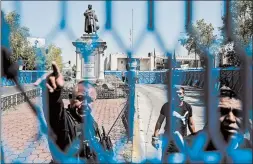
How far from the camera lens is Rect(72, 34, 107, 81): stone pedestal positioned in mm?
778

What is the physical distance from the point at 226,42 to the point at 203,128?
0.22m

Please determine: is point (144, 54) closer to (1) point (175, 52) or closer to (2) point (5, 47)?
(1) point (175, 52)

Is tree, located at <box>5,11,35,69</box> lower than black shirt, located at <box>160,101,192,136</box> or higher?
higher

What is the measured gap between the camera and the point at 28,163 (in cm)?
86

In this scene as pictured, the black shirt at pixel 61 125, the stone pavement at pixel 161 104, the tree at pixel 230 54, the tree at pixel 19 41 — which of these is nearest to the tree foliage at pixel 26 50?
the tree at pixel 19 41

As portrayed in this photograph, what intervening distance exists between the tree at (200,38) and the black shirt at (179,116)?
153 mm

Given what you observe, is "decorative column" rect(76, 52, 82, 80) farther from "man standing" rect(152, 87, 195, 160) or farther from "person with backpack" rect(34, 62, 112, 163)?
"man standing" rect(152, 87, 195, 160)

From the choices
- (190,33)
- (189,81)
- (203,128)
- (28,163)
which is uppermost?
(190,33)

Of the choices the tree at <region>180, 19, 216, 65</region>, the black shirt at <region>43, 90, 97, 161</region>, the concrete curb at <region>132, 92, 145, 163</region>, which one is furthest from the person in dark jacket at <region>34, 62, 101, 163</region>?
the tree at <region>180, 19, 216, 65</region>

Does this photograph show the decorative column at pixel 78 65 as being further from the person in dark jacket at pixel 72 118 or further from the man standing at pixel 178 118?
the man standing at pixel 178 118

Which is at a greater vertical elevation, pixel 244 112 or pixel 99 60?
pixel 99 60

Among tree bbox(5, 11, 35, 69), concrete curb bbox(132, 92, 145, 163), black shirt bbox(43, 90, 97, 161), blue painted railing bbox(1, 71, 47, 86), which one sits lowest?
concrete curb bbox(132, 92, 145, 163)

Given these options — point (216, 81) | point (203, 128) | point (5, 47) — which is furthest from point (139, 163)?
Answer: point (5, 47)

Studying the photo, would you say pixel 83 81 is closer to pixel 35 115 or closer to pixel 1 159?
pixel 35 115
